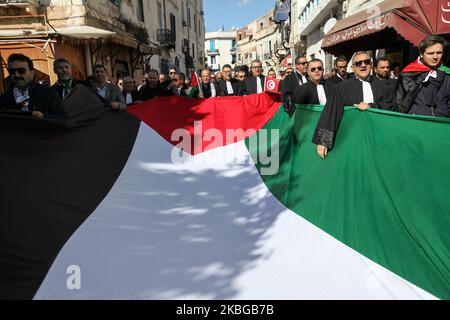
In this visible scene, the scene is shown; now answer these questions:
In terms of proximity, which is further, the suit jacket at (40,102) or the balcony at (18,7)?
the balcony at (18,7)

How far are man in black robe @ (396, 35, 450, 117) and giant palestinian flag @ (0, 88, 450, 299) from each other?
2.17 feet

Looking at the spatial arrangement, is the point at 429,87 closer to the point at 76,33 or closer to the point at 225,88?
the point at 225,88

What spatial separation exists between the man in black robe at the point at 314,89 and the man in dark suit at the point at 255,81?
10.2 ft

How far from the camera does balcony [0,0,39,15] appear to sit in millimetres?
10875

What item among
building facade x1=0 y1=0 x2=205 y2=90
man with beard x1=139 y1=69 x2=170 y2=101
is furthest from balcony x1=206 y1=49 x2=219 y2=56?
man with beard x1=139 y1=69 x2=170 y2=101

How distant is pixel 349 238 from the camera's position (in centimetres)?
326

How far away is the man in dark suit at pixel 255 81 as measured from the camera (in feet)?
25.4

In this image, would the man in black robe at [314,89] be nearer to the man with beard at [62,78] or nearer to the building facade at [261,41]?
the man with beard at [62,78]

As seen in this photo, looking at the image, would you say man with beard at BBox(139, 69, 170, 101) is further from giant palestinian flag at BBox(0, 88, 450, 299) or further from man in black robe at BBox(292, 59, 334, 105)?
man in black robe at BBox(292, 59, 334, 105)

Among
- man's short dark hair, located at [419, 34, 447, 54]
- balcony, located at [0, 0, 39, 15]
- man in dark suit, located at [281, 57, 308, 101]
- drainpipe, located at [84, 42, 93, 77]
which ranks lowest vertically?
man in dark suit, located at [281, 57, 308, 101]

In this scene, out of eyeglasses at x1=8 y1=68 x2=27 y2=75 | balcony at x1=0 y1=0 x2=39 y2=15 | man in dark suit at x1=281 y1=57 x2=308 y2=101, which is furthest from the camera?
balcony at x1=0 y1=0 x2=39 y2=15

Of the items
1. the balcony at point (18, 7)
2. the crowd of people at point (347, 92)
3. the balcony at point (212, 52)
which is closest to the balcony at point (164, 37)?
the balcony at point (18, 7)

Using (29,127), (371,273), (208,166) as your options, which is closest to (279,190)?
(208,166)
